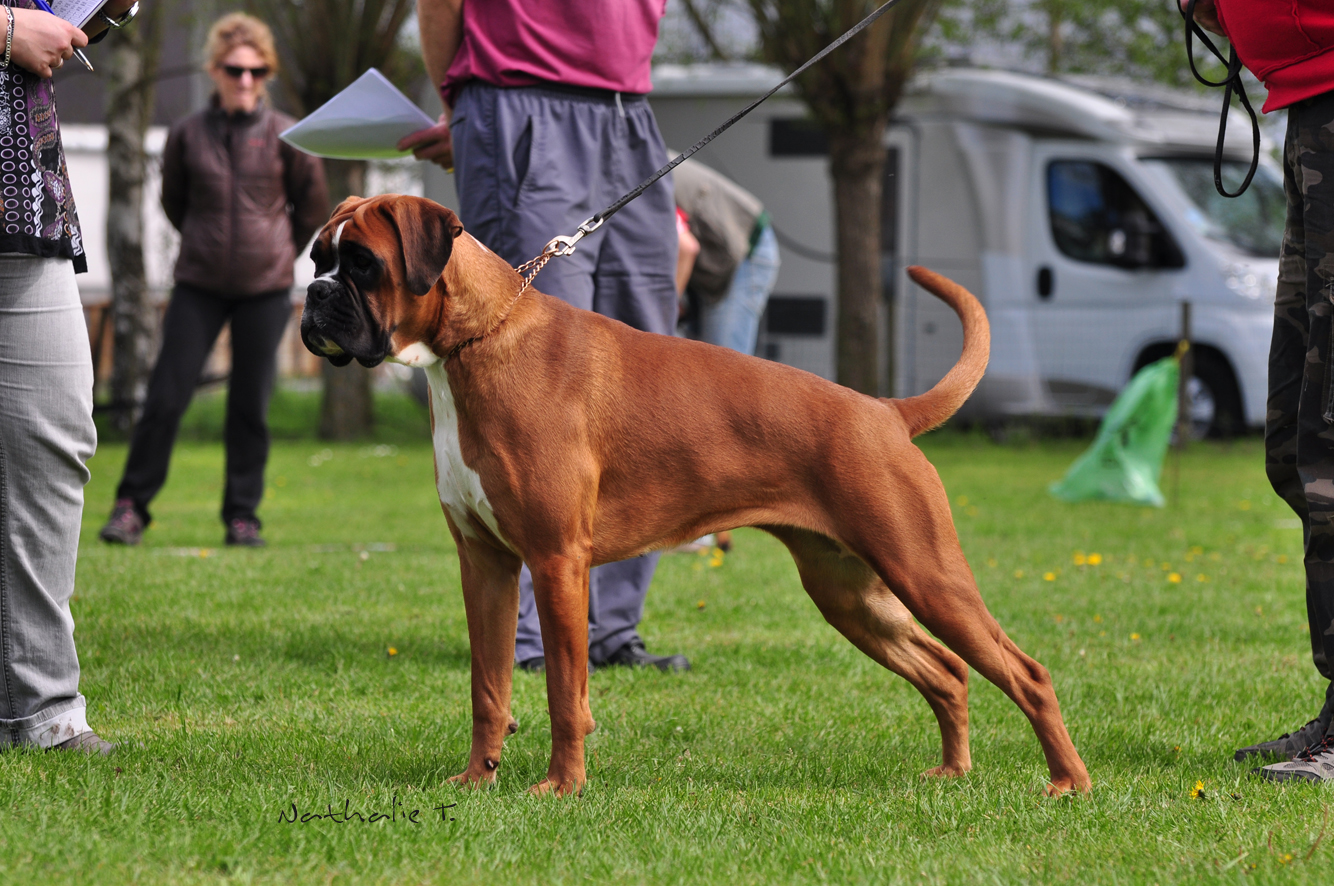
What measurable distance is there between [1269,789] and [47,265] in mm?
3192

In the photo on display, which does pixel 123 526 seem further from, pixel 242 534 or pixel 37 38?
pixel 37 38

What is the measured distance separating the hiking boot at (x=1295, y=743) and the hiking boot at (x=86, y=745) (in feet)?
9.44

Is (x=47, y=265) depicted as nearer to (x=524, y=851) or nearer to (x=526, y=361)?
(x=526, y=361)

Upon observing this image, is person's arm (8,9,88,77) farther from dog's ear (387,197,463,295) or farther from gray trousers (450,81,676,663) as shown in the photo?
gray trousers (450,81,676,663)

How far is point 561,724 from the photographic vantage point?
3092 mm

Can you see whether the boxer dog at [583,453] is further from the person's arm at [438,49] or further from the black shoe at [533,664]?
the person's arm at [438,49]

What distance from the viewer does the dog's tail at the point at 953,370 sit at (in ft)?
10.9

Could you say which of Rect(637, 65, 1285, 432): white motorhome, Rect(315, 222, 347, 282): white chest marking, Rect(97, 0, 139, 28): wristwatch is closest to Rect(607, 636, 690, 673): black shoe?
Rect(315, 222, 347, 282): white chest marking

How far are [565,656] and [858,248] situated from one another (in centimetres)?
1226

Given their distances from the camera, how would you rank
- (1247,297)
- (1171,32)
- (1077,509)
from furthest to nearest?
(1171,32) < (1247,297) < (1077,509)

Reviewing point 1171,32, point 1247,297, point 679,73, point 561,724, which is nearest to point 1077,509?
point 1247,297

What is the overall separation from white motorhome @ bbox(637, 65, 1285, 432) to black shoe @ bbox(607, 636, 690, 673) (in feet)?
33.9

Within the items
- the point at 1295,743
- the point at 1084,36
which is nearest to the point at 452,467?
the point at 1295,743

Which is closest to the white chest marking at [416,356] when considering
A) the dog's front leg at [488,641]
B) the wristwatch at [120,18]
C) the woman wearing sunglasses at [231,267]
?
the dog's front leg at [488,641]
